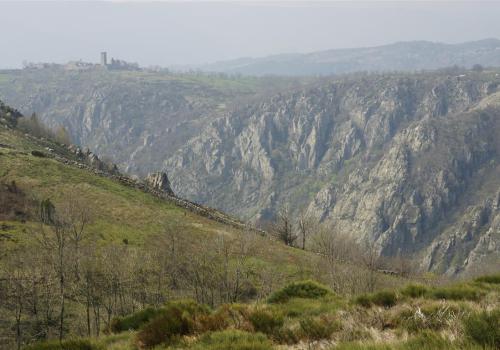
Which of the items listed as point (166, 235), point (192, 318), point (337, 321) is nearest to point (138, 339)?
point (192, 318)

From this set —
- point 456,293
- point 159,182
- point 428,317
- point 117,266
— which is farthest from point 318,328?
point 159,182

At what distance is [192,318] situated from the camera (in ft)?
38.7

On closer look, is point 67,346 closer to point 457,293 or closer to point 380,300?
point 380,300

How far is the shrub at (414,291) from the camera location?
14.1 metres

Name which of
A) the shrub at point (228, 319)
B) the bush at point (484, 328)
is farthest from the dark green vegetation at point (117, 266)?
the bush at point (484, 328)

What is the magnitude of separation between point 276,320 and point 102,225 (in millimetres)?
51301

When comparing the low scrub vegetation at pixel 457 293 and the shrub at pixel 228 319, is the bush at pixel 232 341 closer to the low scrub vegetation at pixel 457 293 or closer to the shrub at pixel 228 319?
the shrub at pixel 228 319

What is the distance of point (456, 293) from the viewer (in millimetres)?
13742

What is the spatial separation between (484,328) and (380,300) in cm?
566

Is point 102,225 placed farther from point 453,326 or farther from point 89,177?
point 453,326

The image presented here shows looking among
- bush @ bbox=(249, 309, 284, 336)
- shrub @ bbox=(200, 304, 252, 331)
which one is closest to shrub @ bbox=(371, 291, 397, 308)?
bush @ bbox=(249, 309, 284, 336)

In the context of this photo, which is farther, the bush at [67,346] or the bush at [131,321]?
the bush at [131,321]

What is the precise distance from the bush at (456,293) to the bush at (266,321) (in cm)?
510

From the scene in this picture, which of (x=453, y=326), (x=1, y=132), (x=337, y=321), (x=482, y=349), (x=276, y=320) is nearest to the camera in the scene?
(x=482, y=349)
